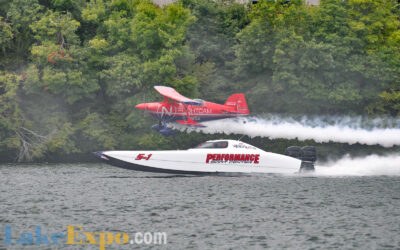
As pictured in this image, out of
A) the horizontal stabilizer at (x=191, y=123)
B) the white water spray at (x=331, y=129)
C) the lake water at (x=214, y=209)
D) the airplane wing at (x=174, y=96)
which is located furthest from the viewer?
the horizontal stabilizer at (x=191, y=123)

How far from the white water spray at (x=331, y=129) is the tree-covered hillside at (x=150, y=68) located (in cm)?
1135

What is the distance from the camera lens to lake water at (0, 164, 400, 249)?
26531 millimetres

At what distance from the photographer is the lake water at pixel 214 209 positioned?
87.0ft

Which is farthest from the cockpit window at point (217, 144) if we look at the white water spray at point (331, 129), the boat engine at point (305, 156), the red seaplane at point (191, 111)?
the red seaplane at point (191, 111)

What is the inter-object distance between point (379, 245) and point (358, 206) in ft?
29.8

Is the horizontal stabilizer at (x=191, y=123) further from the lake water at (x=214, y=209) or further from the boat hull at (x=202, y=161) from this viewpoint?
the boat hull at (x=202, y=161)

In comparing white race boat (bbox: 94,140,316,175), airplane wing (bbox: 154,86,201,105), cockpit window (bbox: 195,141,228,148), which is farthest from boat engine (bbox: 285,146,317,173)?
airplane wing (bbox: 154,86,201,105)

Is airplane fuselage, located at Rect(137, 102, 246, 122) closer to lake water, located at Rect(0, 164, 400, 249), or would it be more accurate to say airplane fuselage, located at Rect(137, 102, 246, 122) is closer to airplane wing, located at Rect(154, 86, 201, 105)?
airplane wing, located at Rect(154, 86, 201, 105)

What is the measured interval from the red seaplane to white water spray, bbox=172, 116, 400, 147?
1.02 meters

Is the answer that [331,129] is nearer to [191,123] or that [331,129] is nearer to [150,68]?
[191,123]

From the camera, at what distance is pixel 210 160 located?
133 ft

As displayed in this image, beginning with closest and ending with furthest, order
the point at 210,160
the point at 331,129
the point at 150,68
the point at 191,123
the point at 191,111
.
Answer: the point at 210,160 → the point at 331,129 → the point at 191,123 → the point at 191,111 → the point at 150,68
